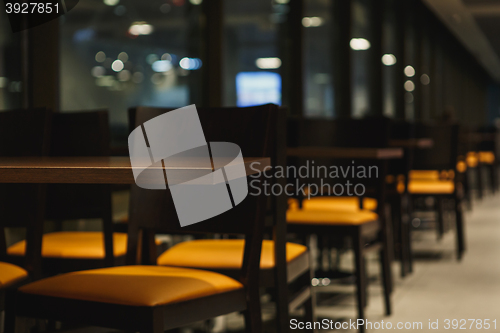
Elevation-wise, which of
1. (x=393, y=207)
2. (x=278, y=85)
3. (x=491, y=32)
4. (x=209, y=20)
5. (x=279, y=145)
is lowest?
(x=393, y=207)

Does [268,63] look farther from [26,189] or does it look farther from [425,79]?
[425,79]

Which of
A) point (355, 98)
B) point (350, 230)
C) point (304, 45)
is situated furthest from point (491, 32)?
point (350, 230)

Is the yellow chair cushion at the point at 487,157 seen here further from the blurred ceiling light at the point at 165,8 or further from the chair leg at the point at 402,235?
the blurred ceiling light at the point at 165,8

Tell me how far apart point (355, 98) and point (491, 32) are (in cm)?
758

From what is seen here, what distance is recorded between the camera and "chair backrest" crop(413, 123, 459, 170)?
3.95 metres

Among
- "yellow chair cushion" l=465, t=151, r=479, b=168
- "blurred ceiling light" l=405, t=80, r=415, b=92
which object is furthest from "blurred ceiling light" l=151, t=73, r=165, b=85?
"blurred ceiling light" l=405, t=80, r=415, b=92

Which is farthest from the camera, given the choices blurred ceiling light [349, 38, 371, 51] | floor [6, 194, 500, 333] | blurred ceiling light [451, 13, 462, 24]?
blurred ceiling light [451, 13, 462, 24]

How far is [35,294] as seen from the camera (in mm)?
1280

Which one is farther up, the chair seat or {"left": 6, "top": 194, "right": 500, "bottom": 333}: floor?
the chair seat

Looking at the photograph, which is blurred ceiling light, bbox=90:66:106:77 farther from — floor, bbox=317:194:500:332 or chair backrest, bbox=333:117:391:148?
floor, bbox=317:194:500:332

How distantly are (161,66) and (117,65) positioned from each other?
1.39 feet

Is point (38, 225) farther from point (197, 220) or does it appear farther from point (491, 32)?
point (491, 32)

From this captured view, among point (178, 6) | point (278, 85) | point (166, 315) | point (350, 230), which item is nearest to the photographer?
point (166, 315)

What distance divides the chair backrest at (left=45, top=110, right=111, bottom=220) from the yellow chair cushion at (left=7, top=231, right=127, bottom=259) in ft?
0.31
